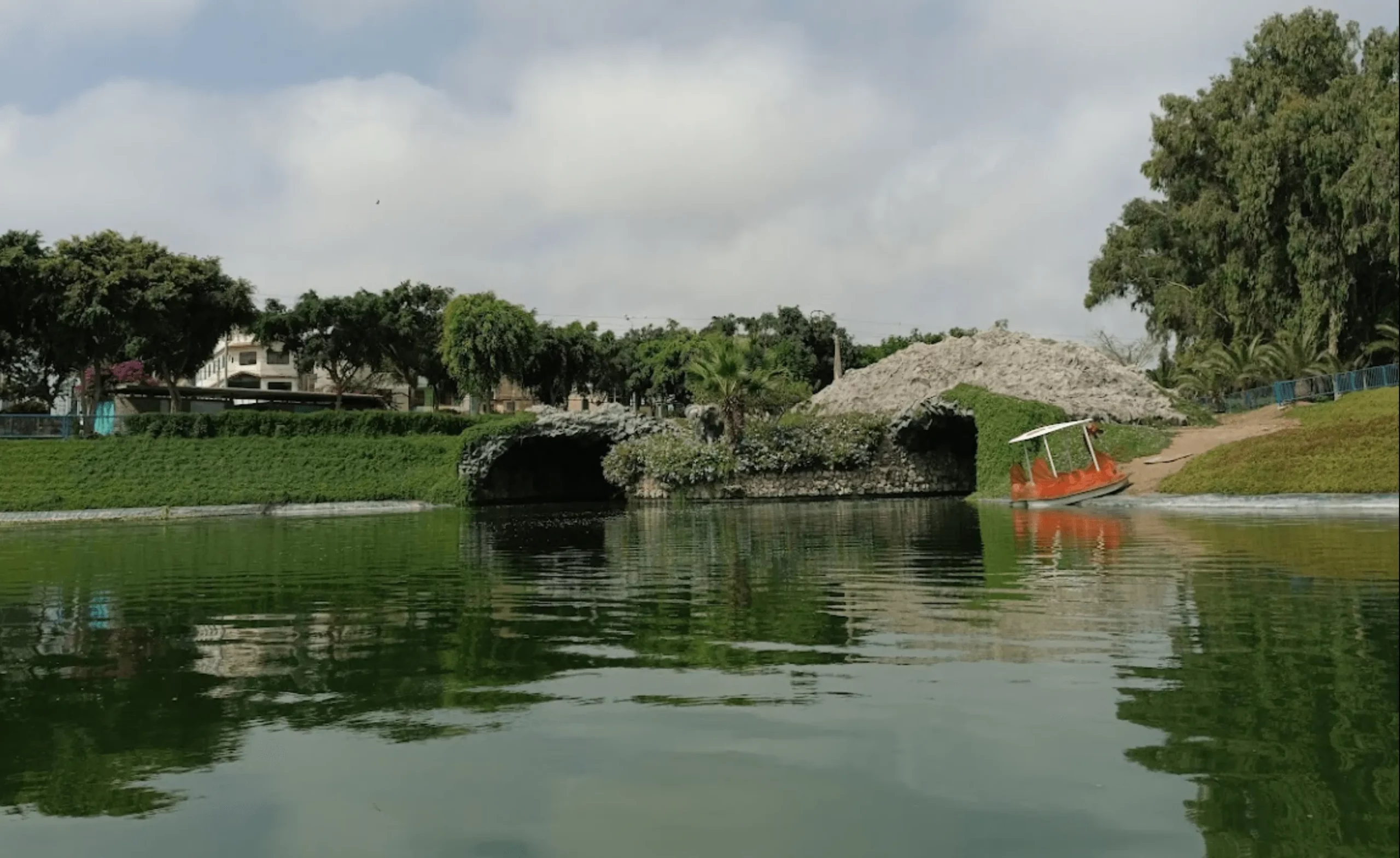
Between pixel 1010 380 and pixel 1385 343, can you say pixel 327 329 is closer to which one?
pixel 1010 380

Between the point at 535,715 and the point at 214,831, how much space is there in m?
2.51

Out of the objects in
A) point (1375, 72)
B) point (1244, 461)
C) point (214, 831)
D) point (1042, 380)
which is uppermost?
point (1375, 72)

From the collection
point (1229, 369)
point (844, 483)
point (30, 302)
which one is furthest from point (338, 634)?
point (30, 302)

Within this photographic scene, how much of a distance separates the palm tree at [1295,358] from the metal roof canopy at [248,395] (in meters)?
55.2

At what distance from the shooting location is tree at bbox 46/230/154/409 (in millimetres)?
48719

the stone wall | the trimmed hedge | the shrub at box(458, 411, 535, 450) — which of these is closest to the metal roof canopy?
the trimmed hedge

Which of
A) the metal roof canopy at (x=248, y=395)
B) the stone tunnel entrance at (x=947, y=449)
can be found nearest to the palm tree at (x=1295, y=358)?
the stone tunnel entrance at (x=947, y=449)

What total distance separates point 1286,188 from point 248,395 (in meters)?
64.0

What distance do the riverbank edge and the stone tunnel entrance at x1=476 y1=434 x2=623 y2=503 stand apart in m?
9.44

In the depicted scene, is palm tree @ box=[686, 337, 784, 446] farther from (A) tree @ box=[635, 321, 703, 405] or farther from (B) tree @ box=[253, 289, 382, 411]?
(A) tree @ box=[635, 321, 703, 405]

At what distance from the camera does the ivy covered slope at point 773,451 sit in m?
45.0

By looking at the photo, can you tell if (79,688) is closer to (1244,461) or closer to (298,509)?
Result: (1244,461)

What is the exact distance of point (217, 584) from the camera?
17.5m

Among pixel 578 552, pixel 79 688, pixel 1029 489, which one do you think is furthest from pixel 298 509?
pixel 79 688
